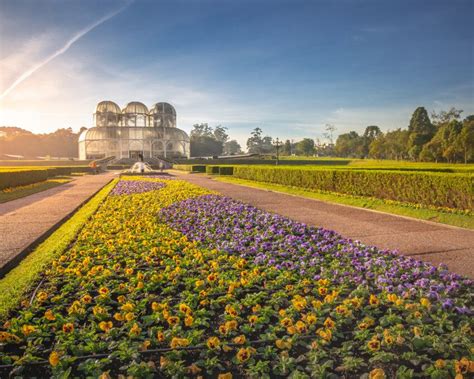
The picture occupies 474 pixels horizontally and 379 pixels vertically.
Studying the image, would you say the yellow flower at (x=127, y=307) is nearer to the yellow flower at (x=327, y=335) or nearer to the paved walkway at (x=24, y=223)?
the yellow flower at (x=327, y=335)

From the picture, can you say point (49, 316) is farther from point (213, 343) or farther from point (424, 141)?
point (424, 141)

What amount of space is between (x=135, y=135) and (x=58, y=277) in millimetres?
71359

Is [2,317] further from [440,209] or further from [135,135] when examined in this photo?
[135,135]

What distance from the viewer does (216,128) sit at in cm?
16950

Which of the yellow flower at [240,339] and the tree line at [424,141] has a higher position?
the tree line at [424,141]

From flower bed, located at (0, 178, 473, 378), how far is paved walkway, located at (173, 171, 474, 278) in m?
0.94

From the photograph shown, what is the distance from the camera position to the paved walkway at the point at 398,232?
17.7 feet

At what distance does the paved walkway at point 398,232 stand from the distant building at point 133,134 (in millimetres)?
62903

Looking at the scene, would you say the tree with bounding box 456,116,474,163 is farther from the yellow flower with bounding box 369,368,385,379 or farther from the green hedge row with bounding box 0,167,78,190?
the yellow flower with bounding box 369,368,385,379

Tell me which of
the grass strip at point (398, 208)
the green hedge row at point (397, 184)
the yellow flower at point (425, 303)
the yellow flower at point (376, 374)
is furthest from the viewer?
the green hedge row at point (397, 184)

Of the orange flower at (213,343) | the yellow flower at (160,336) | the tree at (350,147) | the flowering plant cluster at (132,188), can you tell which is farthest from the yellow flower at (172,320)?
the tree at (350,147)

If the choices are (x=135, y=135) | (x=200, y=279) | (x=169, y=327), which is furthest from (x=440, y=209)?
(x=135, y=135)

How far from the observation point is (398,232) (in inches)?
278

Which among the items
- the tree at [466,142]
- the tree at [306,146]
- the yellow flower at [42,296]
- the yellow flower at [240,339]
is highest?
the tree at [306,146]
